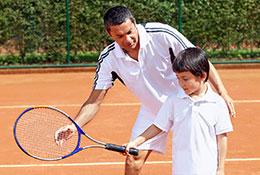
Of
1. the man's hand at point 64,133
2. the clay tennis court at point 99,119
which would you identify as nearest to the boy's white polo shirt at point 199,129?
the man's hand at point 64,133

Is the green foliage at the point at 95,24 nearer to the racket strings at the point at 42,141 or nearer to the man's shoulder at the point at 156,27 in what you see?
the racket strings at the point at 42,141

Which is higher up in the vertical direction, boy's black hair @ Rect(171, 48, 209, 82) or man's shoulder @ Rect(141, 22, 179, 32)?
man's shoulder @ Rect(141, 22, 179, 32)

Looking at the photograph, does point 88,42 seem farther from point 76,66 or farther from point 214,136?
point 214,136

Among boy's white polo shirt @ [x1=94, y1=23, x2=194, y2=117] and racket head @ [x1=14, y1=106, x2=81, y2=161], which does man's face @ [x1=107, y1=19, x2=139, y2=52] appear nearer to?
boy's white polo shirt @ [x1=94, y1=23, x2=194, y2=117]

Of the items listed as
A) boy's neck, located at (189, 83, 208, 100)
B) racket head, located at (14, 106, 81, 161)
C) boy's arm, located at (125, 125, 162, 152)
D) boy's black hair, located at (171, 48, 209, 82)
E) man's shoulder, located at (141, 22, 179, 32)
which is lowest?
racket head, located at (14, 106, 81, 161)

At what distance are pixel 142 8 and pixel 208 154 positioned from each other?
29.2 ft

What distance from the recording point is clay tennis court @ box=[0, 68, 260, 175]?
4992 mm

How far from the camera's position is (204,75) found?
2996mm

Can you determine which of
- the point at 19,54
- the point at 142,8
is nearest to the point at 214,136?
the point at 142,8

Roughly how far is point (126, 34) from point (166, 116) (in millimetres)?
603

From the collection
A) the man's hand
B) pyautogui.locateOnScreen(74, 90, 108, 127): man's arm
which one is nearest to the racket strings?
pyautogui.locateOnScreen(74, 90, 108, 127): man's arm

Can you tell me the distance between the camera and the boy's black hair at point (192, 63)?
2.92 meters

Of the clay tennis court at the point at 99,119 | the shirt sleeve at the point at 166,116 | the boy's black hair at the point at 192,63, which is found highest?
the boy's black hair at the point at 192,63

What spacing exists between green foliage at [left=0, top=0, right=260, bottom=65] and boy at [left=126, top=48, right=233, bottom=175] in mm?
8698
